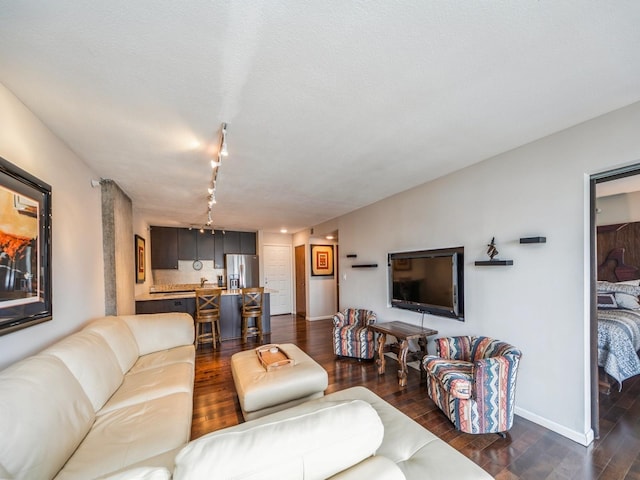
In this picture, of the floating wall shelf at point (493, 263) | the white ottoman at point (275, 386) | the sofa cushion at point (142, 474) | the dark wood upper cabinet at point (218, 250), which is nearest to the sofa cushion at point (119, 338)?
the white ottoman at point (275, 386)

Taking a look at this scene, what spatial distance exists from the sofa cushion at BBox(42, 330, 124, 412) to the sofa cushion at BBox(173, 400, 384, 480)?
1.50m

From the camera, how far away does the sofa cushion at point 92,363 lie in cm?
159

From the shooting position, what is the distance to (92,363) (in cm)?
176

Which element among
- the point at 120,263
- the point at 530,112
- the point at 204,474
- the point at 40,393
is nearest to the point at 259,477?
the point at 204,474

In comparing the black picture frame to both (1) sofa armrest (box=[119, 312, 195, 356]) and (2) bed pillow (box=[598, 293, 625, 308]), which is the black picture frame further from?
(2) bed pillow (box=[598, 293, 625, 308])

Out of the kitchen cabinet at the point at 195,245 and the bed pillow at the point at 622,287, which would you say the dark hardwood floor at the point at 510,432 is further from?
the kitchen cabinet at the point at 195,245

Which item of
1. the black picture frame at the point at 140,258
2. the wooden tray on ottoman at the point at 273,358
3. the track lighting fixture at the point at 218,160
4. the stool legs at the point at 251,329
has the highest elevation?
the track lighting fixture at the point at 218,160

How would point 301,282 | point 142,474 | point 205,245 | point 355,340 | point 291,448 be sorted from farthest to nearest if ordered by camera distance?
1. point 301,282
2. point 205,245
3. point 355,340
4. point 291,448
5. point 142,474

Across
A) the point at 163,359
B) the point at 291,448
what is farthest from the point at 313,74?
the point at 163,359

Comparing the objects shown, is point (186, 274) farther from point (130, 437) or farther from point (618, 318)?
point (618, 318)

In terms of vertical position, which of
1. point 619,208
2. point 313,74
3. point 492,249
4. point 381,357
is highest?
point 313,74

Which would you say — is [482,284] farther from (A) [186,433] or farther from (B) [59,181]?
(B) [59,181]

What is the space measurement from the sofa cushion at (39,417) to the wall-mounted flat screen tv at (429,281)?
3174mm

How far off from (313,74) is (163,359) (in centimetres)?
283
